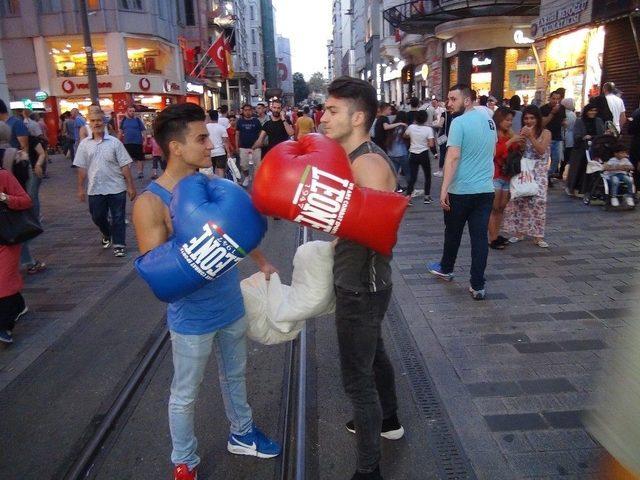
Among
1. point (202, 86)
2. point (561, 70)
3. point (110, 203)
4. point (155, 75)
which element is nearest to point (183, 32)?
point (202, 86)

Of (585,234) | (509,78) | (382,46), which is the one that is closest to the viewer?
(585,234)

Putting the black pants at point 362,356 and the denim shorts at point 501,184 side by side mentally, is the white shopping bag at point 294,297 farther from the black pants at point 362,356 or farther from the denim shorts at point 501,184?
the denim shorts at point 501,184

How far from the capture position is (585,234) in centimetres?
735

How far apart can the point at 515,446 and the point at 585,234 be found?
5.34 metres

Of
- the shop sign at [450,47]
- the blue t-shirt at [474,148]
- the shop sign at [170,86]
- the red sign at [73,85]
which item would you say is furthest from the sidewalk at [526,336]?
the shop sign at [170,86]

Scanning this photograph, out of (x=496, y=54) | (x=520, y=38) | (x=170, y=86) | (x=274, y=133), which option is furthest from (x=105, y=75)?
(x=274, y=133)

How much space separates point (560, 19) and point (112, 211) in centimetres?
1250

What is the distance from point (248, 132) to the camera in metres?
11.6

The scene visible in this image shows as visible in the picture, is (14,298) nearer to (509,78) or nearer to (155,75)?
(509,78)

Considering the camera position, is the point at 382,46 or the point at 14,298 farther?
the point at 382,46

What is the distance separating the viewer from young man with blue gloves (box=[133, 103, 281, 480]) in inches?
92.7

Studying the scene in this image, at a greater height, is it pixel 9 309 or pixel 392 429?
pixel 9 309

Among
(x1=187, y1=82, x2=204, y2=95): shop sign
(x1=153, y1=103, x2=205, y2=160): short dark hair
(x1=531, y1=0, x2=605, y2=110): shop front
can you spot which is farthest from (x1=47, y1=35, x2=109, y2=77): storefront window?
(x1=153, y1=103, x2=205, y2=160): short dark hair

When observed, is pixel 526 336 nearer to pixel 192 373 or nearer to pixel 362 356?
pixel 362 356
